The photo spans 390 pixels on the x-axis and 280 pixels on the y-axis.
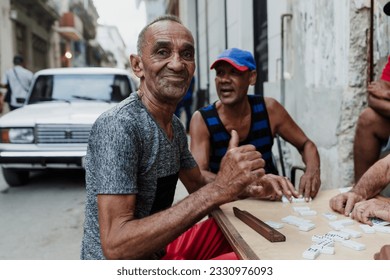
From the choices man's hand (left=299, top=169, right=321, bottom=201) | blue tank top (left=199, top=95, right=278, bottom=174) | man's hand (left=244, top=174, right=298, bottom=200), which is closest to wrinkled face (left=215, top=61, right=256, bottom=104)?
blue tank top (left=199, top=95, right=278, bottom=174)

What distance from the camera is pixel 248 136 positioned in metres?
2.86

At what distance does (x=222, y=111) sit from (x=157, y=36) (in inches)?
52.1

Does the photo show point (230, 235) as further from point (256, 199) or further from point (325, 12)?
point (325, 12)

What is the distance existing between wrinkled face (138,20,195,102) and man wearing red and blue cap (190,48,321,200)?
102 centimetres

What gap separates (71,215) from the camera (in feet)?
15.4

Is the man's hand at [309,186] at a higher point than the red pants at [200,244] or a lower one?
higher

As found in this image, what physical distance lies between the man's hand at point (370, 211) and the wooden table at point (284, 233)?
0.04m

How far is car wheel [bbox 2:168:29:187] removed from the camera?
5.98 meters

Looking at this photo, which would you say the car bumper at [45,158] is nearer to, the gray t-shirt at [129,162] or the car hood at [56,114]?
the car hood at [56,114]

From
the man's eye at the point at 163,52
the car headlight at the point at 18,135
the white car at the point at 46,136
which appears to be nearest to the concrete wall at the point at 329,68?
the man's eye at the point at 163,52

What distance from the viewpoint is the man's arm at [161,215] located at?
145 centimetres

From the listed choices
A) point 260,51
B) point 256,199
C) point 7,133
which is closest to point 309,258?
point 256,199

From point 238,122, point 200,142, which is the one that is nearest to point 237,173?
point 200,142

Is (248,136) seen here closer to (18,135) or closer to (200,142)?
(200,142)
